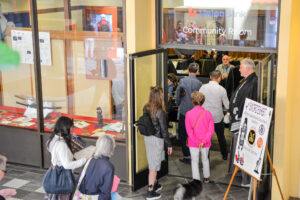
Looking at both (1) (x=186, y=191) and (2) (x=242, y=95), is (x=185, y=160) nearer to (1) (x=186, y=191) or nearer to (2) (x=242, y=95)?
(2) (x=242, y=95)

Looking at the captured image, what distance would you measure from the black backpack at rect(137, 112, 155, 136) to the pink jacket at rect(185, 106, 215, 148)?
594mm

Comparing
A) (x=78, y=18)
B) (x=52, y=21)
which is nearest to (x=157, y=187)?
(x=78, y=18)

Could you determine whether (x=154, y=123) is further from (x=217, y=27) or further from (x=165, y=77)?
(x=217, y=27)

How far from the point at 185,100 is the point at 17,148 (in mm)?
2874

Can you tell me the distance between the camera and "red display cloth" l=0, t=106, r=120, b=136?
7141mm

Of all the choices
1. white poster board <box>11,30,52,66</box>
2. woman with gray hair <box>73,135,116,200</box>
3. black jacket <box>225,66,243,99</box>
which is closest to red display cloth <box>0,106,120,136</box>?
white poster board <box>11,30,52,66</box>

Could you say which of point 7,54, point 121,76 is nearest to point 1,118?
point 121,76

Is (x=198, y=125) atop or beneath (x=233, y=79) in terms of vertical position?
beneath

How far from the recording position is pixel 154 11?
6656mm

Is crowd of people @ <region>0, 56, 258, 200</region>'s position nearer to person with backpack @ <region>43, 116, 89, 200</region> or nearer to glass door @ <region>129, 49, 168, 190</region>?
person with backpack @ <region>43, 116, 89, 200</region>

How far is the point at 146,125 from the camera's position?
5.95 meters

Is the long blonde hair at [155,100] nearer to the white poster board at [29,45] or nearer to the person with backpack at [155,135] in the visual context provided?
the person with backpack at [155,135]

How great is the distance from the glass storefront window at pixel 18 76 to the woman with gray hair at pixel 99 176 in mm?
3381

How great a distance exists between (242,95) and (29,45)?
11.3 ft
